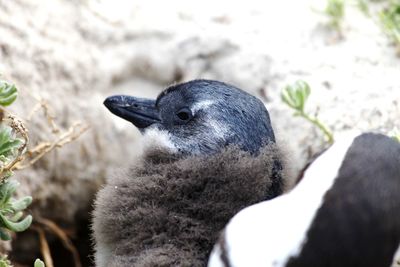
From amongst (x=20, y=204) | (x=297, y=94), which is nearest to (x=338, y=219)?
(x=20, y=204)

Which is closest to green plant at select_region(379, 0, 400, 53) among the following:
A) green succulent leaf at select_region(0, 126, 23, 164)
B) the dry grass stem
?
the dry grass stem

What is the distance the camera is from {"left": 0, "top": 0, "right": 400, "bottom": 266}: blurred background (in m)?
2.79

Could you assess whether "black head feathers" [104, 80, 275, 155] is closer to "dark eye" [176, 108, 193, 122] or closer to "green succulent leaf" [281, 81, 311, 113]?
"dark eye" [176, 108, 193, 122]

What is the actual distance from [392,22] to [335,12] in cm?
22

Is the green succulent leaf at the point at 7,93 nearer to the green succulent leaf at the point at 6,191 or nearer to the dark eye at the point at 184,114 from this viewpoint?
the green succulent leaf at the point at 6,191

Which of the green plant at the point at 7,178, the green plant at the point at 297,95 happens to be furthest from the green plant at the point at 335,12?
the green plant at the point at 7,178

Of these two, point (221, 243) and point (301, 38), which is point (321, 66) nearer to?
point (301, 38)

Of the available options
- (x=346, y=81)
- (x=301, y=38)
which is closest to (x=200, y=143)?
(x=346, y=81)

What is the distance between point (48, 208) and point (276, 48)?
1038 mm

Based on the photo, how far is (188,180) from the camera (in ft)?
6.12

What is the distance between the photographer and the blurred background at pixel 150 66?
2.79 meters

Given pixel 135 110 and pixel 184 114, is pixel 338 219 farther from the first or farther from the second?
pixel 135 110

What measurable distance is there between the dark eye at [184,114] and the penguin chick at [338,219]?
1.98 feet

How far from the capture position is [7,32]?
2.79m
